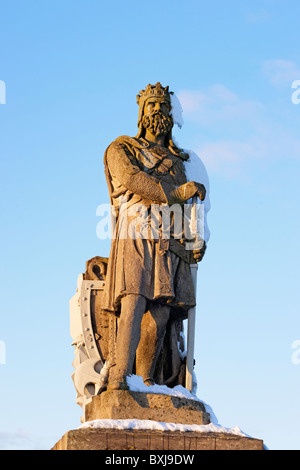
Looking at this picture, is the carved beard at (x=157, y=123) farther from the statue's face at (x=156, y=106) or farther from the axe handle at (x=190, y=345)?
the axe handle at (x=190, y=345)

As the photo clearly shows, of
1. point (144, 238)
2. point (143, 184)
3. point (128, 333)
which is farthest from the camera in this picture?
point (143, 184)

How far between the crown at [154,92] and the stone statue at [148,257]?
0.08 feet

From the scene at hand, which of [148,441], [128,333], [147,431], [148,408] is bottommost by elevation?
[148,441]

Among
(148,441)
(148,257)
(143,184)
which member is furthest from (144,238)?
(148,441)

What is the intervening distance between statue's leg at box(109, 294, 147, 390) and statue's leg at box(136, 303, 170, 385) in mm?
253

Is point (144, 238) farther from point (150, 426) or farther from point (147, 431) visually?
point (147, 431)

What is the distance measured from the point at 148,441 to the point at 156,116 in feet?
17.7

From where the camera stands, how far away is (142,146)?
1800 cm

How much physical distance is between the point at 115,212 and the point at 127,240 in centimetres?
68

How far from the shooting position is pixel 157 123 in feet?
59.6
